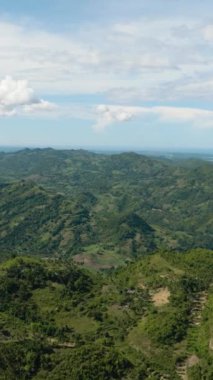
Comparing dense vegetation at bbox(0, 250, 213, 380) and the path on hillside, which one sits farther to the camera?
the path on hillside

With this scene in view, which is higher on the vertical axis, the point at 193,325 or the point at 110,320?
the point at 193,325

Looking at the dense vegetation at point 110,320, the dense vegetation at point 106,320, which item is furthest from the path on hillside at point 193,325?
the dense vegetation at point 106,320

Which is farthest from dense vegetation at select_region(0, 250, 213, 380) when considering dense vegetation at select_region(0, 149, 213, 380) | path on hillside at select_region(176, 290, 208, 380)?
path on hillside at select_region(176, 290, 208, 380)

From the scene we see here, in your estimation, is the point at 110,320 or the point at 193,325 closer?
the point at 193,325

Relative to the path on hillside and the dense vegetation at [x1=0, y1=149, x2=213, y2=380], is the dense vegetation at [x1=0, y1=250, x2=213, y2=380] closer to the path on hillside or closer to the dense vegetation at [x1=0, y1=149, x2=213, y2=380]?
the dense vegetation at [x1=0, y1=149, x2=213, y2=380]

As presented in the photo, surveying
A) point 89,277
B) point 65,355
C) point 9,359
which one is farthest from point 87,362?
point 89,277

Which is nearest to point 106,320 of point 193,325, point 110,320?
point 110,320

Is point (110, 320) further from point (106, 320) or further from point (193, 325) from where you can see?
point (193, 325)
